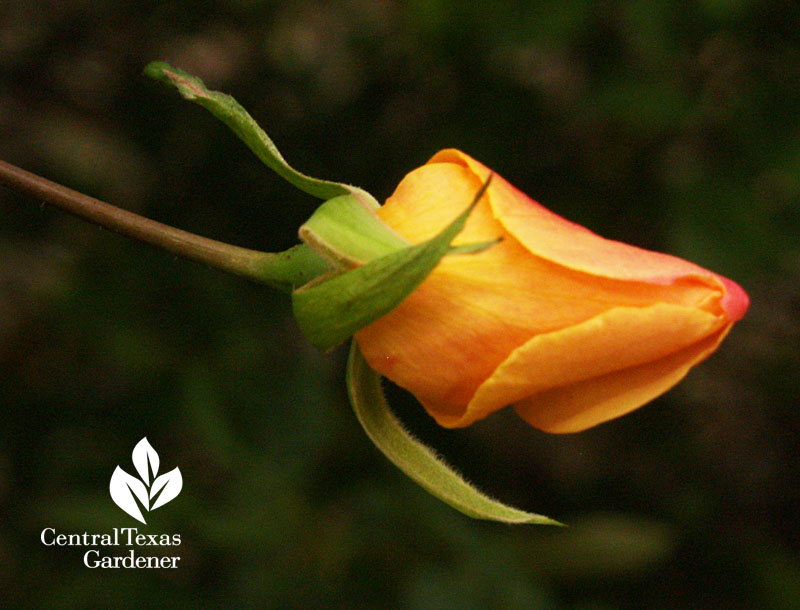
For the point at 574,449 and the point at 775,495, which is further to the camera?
the point at 775,495

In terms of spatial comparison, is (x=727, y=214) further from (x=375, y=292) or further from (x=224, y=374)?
(x=375, y=292)

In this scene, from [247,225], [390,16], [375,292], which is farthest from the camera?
[390,16]

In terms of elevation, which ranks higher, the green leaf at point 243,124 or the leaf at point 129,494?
the green leaf at point 243,124

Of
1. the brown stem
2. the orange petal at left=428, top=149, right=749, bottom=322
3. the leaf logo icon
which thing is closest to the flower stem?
the brown stem

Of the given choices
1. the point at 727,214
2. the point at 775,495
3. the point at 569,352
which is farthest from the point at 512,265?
the point at 775,495

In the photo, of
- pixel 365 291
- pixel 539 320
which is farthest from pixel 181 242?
pixel 539 320

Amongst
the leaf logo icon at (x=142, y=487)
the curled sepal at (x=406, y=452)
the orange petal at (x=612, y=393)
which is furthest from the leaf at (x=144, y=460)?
the orange petal at (x=612, y=393)

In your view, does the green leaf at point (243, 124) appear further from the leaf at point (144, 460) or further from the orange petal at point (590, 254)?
the leaf at point (144, 460)
